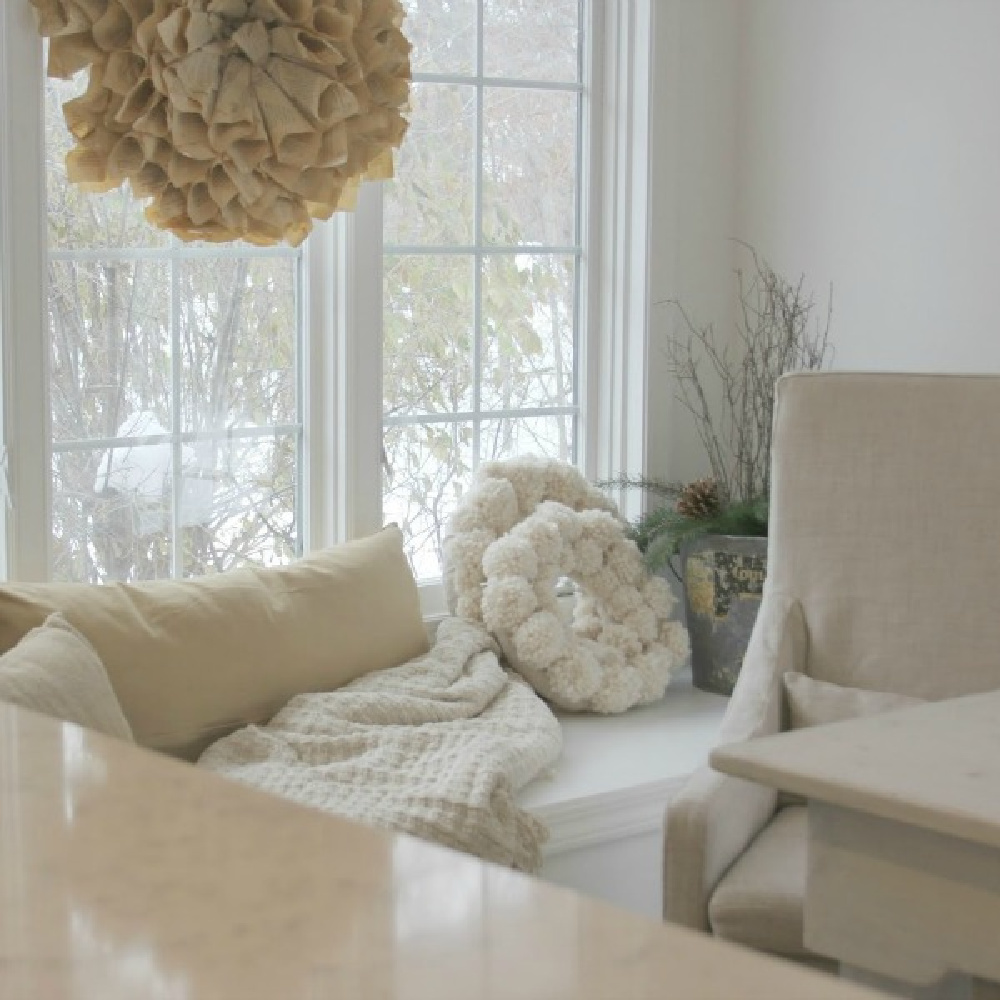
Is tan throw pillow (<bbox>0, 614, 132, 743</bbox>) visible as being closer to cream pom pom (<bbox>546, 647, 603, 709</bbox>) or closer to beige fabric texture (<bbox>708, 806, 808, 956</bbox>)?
beige fabric texture (<bbox>708, 806, 808, 956</bbox>)

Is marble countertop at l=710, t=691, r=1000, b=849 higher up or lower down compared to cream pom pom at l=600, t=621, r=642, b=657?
higher up

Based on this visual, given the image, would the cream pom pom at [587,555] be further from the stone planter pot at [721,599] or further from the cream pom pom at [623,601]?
the stone planter pot at [721,599]

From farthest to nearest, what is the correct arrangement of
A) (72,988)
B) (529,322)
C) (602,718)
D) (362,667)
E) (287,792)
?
1. (529,322)
2. (602,718)
3. (362,667)
4. (287,792)
5. (72,988)

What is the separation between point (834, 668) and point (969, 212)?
1073 mm

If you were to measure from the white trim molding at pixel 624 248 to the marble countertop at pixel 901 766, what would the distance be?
77.0 inches

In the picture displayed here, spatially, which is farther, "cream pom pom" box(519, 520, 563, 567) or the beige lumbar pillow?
"cream pom pom" box(519, 520, 563, 567)

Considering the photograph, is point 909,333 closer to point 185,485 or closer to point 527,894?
point 185,485

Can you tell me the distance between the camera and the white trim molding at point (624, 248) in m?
3.58

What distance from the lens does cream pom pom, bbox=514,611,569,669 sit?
10.2ft

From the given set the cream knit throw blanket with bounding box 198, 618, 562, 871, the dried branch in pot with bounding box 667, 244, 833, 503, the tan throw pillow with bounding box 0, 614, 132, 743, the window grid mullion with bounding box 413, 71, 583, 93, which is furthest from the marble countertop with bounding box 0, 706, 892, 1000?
the dried branch in pot with bounding box 667, 244, 833, 503

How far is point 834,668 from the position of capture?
269cm

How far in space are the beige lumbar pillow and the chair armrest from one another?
0.07 feet

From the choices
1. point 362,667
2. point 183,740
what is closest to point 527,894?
point 183,740

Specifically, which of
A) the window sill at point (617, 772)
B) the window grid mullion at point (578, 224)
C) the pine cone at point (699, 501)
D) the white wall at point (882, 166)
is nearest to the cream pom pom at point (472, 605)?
the window sill at point (617, 772)
